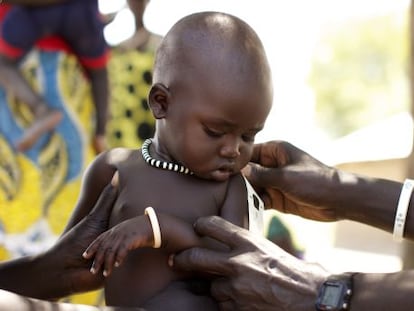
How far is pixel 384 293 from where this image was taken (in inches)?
80.6

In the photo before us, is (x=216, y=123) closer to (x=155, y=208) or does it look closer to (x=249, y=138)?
(x=249, y=138)

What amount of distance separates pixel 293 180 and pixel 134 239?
2.79 ft

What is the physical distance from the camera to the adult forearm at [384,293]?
201 cm

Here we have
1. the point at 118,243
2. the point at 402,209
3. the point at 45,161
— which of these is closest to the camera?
the point at 118,243

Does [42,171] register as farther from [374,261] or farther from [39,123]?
[374,261]

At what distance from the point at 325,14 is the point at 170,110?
3307cm

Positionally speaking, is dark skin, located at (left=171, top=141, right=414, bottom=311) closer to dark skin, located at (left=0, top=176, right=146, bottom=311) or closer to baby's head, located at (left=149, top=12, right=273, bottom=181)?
baby's head, located at (left=149, top=12, right=273, bottom=181)

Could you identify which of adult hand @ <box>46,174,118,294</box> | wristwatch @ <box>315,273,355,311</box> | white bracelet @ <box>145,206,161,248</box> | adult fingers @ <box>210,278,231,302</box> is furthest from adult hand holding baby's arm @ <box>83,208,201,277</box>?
wristwatch @ <box>315,273,355,311</box>

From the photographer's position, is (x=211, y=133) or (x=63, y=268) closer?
(x=211, y=133)

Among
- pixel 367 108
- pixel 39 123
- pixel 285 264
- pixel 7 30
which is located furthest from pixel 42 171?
pixel 367 108

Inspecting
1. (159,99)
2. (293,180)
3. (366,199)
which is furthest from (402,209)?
(159,99)

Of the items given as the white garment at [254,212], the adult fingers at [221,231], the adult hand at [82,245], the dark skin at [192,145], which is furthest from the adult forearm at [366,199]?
the adult hand at [82,245]

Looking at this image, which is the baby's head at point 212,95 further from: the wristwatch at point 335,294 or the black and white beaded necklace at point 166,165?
the wristwatch at point 335,294

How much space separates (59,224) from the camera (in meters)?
5.03
